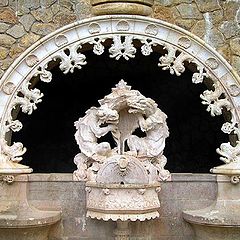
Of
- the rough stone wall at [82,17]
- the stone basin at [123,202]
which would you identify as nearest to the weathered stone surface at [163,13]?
the rough stone wall at [82,17]

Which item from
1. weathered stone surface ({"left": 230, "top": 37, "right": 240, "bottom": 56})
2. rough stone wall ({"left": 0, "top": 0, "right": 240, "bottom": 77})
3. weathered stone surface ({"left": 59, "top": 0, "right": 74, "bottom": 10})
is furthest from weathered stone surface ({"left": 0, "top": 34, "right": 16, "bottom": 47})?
weathered stone surface ({"left": 230, "top": 37, "right": 240, "bottom": 56})

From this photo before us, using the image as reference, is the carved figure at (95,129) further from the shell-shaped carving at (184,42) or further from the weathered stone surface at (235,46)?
the weathered stone surface at (235,46)

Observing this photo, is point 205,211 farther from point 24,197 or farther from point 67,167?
point 67,167

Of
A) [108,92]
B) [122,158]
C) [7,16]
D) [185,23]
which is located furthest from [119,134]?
[108,92]

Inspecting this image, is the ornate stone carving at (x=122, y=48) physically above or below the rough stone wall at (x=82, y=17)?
below

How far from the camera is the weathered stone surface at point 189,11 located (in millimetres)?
5945

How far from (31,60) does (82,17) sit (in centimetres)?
67

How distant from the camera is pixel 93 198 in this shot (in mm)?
5379

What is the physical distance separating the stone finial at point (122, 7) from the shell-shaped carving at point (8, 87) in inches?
41.6

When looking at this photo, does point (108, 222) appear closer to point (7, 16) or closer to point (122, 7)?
point (122, 7)

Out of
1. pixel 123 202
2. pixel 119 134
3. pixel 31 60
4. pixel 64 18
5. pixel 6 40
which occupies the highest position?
pixel 64 18

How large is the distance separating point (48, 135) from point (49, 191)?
9.04 ft

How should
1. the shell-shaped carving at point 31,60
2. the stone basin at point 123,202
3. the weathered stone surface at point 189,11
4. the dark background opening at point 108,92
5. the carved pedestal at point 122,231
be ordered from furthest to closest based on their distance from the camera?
the dark background opening at point 108,92 → the weathered stone surface at point 189,11 → the shell-shaped carving at point 31,60 → the carved pedestal at point 122,231 → the stone basin at point 123,202

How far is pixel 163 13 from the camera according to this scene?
5949 millimetres
